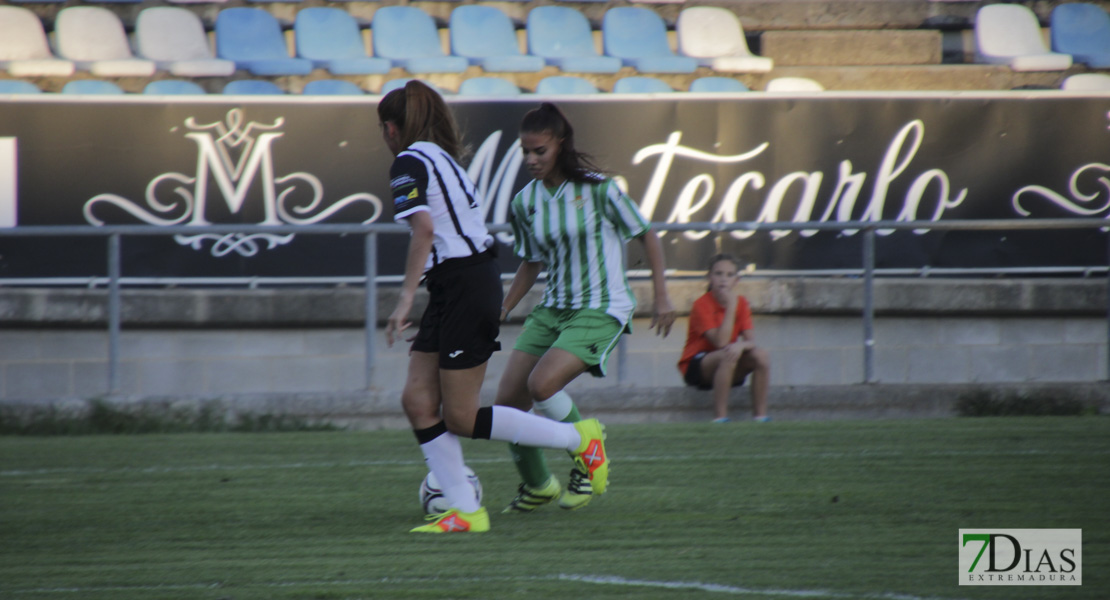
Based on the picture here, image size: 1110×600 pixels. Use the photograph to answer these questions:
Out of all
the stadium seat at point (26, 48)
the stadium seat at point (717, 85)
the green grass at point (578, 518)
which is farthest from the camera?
the stadium seat at point (717, 85)

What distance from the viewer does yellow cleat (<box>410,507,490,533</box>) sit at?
15.0 ft

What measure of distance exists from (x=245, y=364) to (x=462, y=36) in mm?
5345

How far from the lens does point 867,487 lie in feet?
17.9

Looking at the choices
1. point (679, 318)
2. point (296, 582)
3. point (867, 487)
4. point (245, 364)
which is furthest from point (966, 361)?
point (296, 582)

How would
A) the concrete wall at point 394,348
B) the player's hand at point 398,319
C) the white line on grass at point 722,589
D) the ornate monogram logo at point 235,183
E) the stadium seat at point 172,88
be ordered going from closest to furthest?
the white line on grass at point 722,589, the player's hand at point 398,319, the concrete wall at point 394,348, the ornate monogram logo at point 235,183, the stadium seat at point 172,88

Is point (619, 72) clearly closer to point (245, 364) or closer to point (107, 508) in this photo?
point (245, 364)

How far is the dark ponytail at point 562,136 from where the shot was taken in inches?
186

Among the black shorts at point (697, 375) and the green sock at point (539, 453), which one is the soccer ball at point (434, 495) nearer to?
the green sock at point (539, 453)

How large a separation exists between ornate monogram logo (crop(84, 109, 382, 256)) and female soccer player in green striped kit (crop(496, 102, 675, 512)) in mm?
6528

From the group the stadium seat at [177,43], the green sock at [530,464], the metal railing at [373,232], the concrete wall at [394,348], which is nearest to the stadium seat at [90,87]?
the stadium seat at [177,43]

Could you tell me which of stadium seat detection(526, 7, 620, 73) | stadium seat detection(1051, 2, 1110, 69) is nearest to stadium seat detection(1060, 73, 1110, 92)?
stadium seat detection(1051, 2, 1110, 69)

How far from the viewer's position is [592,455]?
4.91 m

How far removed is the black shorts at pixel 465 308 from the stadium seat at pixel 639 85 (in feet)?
28.8
